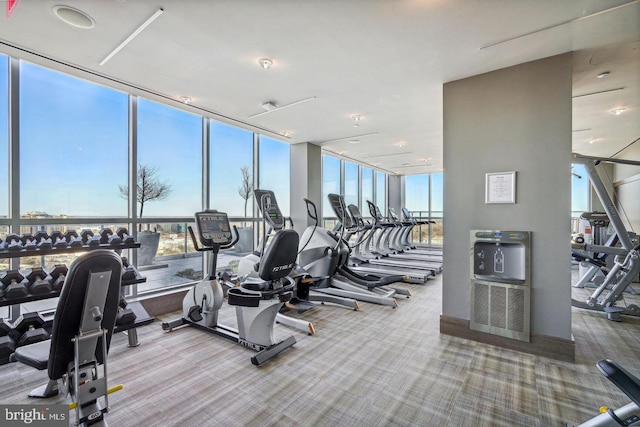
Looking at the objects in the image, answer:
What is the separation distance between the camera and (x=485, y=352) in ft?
9.49

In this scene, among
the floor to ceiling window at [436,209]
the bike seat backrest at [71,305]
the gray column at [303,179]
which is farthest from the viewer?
the floor to ceiling window at [436,209]

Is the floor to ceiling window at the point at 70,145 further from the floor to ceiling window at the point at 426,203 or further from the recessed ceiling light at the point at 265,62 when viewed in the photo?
the floor to ceiling window at the point at 426,203

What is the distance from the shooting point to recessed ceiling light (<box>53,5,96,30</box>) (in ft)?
7.43

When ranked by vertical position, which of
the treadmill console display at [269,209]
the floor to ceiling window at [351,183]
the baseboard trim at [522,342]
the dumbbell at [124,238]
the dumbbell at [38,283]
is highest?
the floor to ceiling window at [351,183]

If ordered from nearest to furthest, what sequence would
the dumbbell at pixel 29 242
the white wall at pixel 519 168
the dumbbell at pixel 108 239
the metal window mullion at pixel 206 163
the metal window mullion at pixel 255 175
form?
1. the dumbbell at pixel 29 242
2. the white wall at pixel 519 168
3. the dumbbell at pixel 108 239
4. the metal window mullion at pixel 206 163
5. the metal window mullion at pixel 255 175

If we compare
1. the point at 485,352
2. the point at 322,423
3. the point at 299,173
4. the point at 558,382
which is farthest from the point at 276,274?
the point at 299,173

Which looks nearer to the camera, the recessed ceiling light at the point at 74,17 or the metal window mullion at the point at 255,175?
the recessed ceiling light at the point at 74,17

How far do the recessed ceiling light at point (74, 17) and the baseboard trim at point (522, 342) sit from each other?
4484 mm

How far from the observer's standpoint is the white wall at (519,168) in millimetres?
2785

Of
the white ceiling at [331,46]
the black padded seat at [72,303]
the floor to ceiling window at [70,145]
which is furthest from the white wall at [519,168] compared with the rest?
the floor to ceiling window at [70,145]

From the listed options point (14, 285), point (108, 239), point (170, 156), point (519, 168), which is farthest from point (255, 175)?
point (519, 168)

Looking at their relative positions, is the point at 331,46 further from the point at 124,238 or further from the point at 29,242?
the point at 29,242

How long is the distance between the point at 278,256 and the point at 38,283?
202 cm

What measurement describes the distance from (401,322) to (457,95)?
2.84 m
